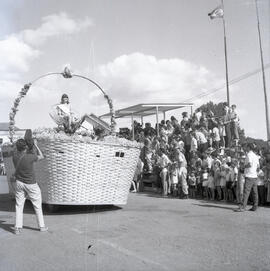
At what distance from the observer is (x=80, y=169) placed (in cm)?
828

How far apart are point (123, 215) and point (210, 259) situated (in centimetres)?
390

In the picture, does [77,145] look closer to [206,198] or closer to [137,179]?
[206,198]

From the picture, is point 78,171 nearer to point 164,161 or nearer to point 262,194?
point 262,194

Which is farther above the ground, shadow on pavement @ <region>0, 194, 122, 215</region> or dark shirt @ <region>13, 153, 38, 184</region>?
dark shirt @ <region>13, 153, 38, 184</region>

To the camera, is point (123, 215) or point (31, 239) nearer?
point (31, 239)

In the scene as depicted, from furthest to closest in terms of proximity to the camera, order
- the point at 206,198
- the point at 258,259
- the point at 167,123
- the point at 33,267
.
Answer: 1. the point at 167,123
2. the point at 206,198
3. the point at 258,259
4. the point at 33,267

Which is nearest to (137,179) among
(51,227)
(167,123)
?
(167,123)

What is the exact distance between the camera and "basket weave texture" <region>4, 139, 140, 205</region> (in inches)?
325

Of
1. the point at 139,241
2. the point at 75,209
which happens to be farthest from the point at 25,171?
the point at 75,209

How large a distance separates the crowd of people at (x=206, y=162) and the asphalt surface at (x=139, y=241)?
153 centimetres

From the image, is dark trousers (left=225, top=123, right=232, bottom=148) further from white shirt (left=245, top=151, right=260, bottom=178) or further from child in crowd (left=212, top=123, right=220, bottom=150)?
white shirt (left=245, top=151, right=260, bottom=178)

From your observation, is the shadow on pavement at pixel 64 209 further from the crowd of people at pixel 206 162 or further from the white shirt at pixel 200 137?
the white shirt at pixel 200 137

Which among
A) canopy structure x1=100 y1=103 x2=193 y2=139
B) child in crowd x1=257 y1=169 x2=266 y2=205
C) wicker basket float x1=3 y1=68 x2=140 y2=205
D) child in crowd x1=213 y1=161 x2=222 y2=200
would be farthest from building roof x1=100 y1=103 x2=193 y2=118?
wicker basket float x1=3 y1=68 x2=140 y2=205

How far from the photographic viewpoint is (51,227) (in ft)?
24.0
